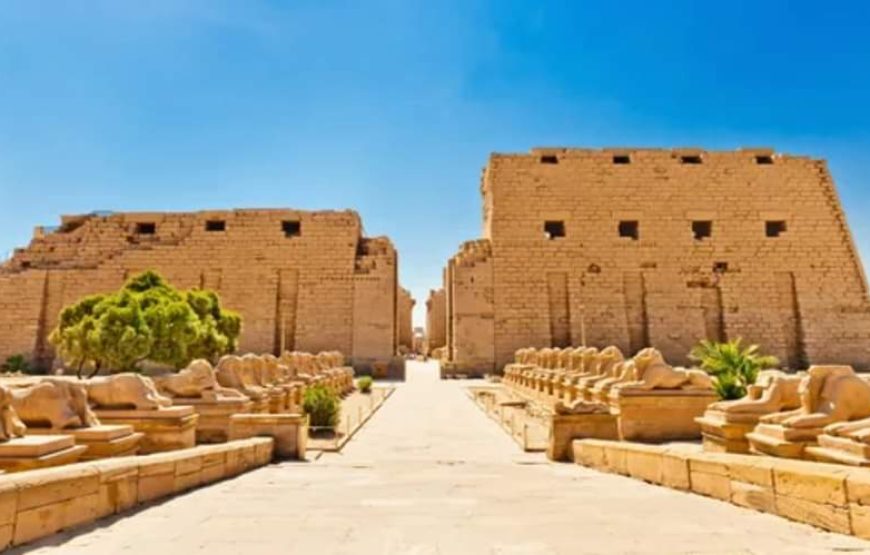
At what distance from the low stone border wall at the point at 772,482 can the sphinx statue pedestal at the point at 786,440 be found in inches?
34.5

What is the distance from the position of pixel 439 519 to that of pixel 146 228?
2941cm

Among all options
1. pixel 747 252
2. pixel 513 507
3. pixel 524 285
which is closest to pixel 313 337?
pixel 524 285

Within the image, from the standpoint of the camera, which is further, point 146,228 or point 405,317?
point 405,317

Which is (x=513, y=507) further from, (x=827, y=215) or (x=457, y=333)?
(x=827, y=215)

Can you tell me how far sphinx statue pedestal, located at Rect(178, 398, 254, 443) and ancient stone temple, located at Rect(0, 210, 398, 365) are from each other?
17910mm

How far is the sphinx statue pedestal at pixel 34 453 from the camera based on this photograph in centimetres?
373

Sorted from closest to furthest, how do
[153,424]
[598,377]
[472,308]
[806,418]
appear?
[806,418] < [153,424] < [598,377] < [472,308]

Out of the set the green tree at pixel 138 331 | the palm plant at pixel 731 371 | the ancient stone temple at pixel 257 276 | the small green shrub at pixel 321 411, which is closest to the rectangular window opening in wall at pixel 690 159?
the ancient stone temple at pixel 257 276

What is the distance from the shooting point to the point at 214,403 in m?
7.73

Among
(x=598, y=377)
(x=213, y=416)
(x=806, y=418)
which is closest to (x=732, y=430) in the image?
(x=806, y=418)

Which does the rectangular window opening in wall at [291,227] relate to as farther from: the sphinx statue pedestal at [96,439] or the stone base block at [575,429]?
the sphinx statue pedestal at [96,439]

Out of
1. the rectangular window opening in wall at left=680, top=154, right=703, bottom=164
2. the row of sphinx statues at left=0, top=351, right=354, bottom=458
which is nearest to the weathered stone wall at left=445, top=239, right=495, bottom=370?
the rectangular window opening in wall at left=680, top=154, right=703, bottom=164

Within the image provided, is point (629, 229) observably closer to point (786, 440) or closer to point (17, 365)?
point (786, 440)

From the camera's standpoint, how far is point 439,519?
373 centimetres
